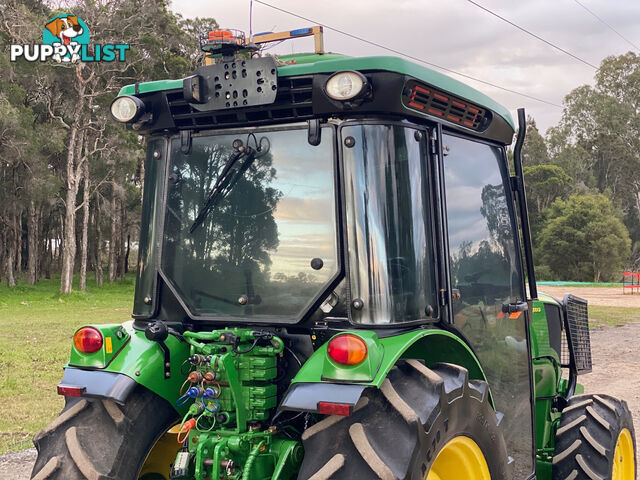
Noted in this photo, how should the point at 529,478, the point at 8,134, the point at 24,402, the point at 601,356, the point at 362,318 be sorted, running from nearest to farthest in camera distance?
the point at 362,318 → the point at 529,478 → the point at 24,402 → the point at 601,356 → the point at 8,134

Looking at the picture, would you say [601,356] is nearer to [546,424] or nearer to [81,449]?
[546,424]

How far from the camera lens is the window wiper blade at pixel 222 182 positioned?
10.7ft

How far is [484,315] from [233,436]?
1.48 m

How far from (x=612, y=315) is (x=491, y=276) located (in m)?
19.0

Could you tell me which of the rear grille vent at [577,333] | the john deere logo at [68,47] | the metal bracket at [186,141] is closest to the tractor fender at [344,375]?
the metal bracket at [186,141]

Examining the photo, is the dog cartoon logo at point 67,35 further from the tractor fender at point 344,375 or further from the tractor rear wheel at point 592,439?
the tractor fender at point 344,375

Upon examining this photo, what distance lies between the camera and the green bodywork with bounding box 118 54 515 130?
113 inches

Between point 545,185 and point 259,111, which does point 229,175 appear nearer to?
point 259,111

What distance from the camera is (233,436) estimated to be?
2906 mm

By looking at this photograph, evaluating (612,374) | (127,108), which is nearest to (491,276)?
(127,108)

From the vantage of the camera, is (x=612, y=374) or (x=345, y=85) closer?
(x=345, y=85)

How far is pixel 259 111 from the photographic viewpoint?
10.5ft

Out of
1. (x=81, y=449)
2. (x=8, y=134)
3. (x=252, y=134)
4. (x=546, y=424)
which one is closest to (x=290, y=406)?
(x=81, y=449)

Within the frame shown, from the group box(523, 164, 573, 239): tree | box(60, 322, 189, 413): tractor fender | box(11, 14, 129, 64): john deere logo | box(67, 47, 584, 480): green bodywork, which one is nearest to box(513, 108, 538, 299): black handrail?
box(67, 47, 584, 480): green bodywork
